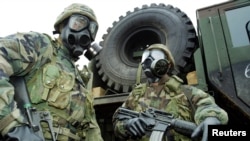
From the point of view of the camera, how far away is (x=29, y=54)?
2.38 m

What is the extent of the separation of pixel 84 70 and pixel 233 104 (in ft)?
4.41

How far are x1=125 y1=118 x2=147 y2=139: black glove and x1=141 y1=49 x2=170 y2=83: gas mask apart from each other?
0.47 meters

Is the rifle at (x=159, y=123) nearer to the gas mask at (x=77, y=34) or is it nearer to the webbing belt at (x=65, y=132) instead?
the webbing belt at (x=65, y=132)

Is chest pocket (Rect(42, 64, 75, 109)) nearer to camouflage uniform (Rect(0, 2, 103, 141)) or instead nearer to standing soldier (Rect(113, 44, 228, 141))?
camouflage uniform (Rect(0, 2, 103, 141))

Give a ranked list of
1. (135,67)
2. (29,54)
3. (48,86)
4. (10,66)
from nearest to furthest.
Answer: (10,66), (29,54), (48,86), (135,67)

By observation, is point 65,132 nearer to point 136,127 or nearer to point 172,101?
point 136,127

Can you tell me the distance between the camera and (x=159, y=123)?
2.81 meters

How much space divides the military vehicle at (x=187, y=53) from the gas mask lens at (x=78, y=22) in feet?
2.52

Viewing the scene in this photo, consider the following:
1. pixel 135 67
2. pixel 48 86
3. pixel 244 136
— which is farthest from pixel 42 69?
pixel 135 67

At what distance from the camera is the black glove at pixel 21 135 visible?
1942 millimetres

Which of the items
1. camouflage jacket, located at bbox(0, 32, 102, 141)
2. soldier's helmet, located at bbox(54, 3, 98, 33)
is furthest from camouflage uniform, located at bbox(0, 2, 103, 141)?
soldier's helmet, located at bbox(54, 3, 98, 33)

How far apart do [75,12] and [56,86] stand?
62 centimetres

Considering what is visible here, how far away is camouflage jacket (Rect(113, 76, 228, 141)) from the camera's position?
282cm

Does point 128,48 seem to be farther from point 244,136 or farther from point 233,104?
point 244,136
